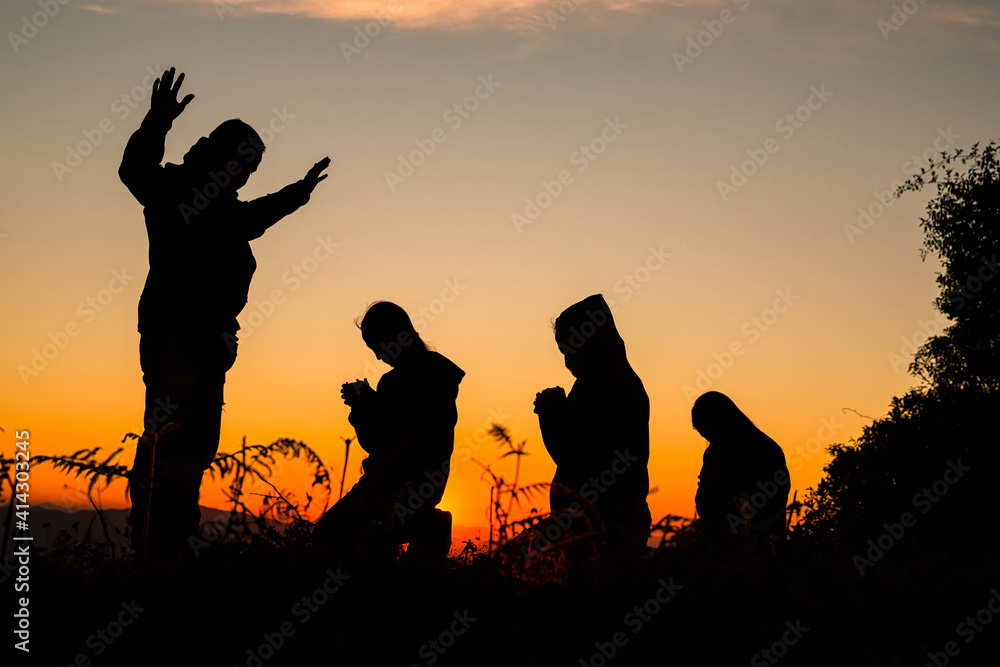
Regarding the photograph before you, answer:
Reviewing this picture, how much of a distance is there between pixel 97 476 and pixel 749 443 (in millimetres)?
7259

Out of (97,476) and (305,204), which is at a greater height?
(305,204)

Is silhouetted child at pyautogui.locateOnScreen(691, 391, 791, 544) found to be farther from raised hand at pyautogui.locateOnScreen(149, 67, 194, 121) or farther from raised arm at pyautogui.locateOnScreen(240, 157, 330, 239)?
raised hand at pyautogui.locateOnScreen(149, 67, 194, 121)

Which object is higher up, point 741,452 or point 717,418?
point 717,418

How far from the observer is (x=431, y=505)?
609 centimetres

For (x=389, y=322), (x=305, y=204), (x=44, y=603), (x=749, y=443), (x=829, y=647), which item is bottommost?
(x=829, y=647)

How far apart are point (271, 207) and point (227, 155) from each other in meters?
0.53

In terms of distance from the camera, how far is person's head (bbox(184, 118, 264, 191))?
19.8 feet

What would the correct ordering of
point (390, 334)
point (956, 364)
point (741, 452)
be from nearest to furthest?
point (390, 334)
point (741, 452)
point (956, 364)

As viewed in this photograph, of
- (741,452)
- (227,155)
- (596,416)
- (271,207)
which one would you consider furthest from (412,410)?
(741,452)

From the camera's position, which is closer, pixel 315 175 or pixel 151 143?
pixel 151 143

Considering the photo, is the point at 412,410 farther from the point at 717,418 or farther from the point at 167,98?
the point at 717,418

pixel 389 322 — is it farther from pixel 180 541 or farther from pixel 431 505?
pixel 180 541

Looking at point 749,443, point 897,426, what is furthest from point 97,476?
point 897,426

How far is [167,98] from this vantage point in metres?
5.77
